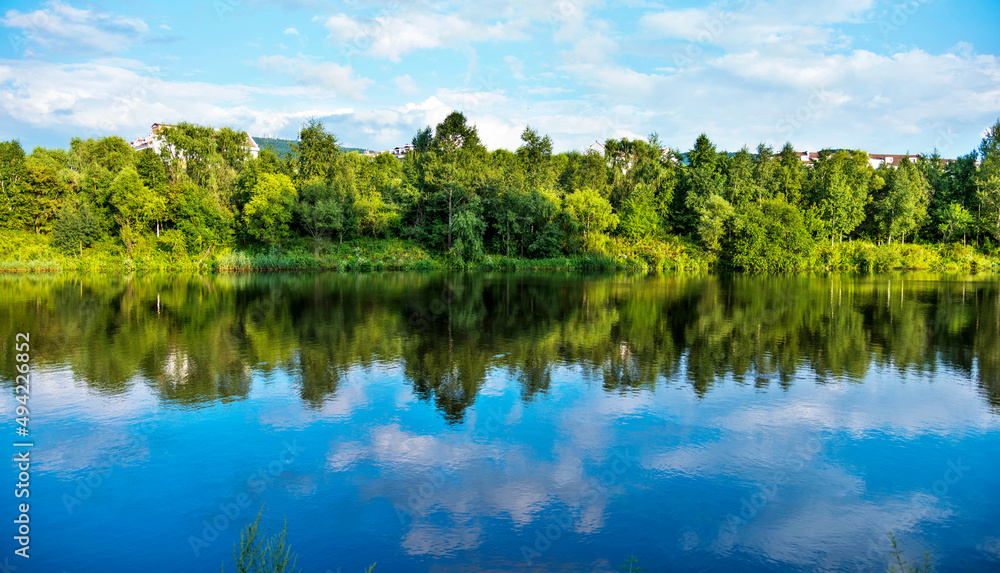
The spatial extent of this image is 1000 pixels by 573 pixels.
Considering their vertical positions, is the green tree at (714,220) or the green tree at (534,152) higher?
the green tree at (534,152)

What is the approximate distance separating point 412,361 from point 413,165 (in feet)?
165

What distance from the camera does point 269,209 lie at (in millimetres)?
51875

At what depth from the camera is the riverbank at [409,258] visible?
4962 cm

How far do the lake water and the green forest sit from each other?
3476 centimetres

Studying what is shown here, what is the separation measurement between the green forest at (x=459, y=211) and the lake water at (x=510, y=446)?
114ft

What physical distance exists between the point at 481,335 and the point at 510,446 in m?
9.64

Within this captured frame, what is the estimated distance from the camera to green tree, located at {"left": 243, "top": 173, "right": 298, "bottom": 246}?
51.8 meters

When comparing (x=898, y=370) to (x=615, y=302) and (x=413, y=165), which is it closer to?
(x=615, y=302)

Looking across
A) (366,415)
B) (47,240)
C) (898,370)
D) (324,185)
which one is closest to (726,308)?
(898,370)

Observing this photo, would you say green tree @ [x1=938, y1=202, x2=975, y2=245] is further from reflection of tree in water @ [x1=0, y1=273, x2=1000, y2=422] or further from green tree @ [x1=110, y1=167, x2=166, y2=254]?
green tree @ [x1=110, y1=167, x2=166, y2=254]

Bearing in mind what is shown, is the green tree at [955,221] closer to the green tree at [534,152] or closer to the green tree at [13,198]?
the green tree at [534,152]

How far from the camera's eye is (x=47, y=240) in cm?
5147

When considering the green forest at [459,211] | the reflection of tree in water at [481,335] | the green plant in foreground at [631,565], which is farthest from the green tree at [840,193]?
the green plant in foreground at [631,565]

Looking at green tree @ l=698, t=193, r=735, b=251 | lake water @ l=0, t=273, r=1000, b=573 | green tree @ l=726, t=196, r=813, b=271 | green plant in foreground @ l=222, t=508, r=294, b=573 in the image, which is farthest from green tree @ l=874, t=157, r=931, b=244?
green plant in foreground @ l=222, t=508, r=294, b=573
